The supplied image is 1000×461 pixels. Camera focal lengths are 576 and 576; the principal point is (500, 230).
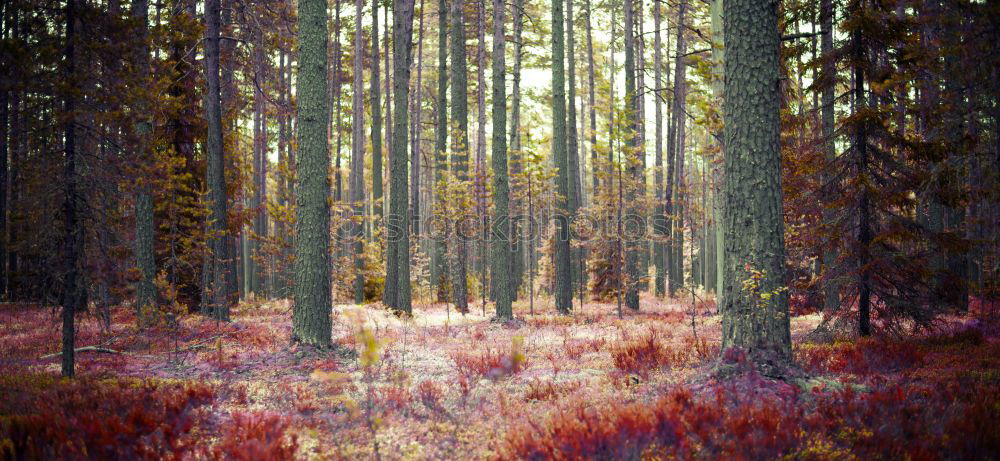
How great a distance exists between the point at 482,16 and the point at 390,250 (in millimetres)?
9858

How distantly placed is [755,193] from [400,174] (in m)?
11.7

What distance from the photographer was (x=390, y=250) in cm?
1814

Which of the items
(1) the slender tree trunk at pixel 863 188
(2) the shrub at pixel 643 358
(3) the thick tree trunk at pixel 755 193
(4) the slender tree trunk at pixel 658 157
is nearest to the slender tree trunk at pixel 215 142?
(2) the shrub at pixel 643 358

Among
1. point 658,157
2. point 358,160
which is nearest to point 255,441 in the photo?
point 358,160

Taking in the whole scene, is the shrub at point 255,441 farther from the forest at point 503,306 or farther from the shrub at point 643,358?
the shrub at point 643,358

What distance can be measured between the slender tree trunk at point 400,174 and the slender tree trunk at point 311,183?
20.5 ft

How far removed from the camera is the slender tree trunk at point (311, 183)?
996 cm

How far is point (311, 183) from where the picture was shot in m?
10.0

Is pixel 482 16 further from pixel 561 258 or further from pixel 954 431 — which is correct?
pixel 954 431

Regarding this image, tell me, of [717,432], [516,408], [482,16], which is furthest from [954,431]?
[482,16]

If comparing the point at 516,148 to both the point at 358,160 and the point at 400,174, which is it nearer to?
the point at 358,160

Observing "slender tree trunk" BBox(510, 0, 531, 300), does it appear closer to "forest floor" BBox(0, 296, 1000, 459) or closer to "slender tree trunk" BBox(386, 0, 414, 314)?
"slender tree trunk" BBox(386, 0, 414, 314)

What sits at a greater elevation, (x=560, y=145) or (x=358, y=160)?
(x=358, y=160)

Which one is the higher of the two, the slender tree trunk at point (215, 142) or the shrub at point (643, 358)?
the slender tree trunk at point (215, 142)
